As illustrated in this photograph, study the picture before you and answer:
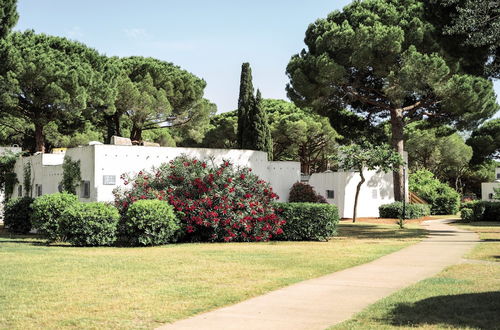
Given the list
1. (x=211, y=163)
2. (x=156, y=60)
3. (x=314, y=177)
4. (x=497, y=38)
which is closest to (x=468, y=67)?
(x=497, y=38)

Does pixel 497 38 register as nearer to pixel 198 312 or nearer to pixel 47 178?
pixel 198 312

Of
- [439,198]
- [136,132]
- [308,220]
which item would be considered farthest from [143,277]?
[136,132]

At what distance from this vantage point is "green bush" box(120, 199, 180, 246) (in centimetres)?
1661

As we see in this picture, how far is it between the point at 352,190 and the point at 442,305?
2592cm

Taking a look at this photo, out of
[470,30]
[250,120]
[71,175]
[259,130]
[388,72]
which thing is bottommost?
[71,175]

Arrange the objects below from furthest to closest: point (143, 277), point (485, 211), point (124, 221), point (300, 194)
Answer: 1. point (485, 211)
2. point (300, 194)
3. point (124, 221)
4. point (143, 277)

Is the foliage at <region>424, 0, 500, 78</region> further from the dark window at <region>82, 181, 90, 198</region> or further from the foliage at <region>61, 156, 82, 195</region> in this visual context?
the foliage at <region>61, 156, 82, 195</region>

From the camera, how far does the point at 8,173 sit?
95.5 ft

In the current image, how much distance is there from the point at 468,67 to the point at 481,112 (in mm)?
12003

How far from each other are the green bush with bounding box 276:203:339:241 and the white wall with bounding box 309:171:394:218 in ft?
45.7

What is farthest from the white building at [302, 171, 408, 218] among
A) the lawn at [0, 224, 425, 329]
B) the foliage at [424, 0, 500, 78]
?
the lawn at [0, 224, 425, 329]

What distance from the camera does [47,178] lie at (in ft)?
79.8

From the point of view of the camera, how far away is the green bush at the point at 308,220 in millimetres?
18891

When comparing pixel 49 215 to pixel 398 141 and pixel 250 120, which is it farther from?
pixel 398 141
